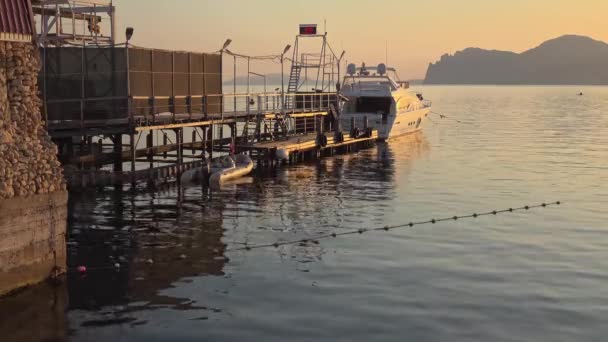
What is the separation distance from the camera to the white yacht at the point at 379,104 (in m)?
61.9

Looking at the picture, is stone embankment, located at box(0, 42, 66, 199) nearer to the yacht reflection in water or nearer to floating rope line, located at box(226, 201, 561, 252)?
the yacht reflection in water

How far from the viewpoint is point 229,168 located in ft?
118

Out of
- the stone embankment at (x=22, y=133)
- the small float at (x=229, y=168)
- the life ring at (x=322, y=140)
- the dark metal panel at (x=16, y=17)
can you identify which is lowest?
the small float at (x=229, y=168)

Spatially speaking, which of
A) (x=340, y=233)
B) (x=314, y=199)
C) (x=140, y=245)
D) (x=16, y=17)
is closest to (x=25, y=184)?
(x=16, y=17)

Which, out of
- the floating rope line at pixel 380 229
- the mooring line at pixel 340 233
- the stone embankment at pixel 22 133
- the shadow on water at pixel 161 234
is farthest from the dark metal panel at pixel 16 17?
the floating rope line at pixel 380 229

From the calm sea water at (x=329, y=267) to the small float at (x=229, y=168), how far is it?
90 cm

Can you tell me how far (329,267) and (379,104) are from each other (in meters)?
45.9

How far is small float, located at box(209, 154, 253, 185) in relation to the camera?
113ft

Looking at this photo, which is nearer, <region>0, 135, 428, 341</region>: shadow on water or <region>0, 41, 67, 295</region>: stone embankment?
<region>0, 41, 67, 295</region>: stone embankment

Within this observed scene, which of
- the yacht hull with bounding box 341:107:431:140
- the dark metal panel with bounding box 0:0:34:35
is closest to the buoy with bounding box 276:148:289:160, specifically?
the yacht hull with bounding box 341:107:431:140

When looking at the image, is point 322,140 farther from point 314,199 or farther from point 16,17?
point 16,17

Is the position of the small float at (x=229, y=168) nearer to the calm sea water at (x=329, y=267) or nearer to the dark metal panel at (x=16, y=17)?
Answer: the calm sea water at (x=329, y=267)

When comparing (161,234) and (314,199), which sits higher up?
(314,199)

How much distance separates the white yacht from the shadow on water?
2066 cm
